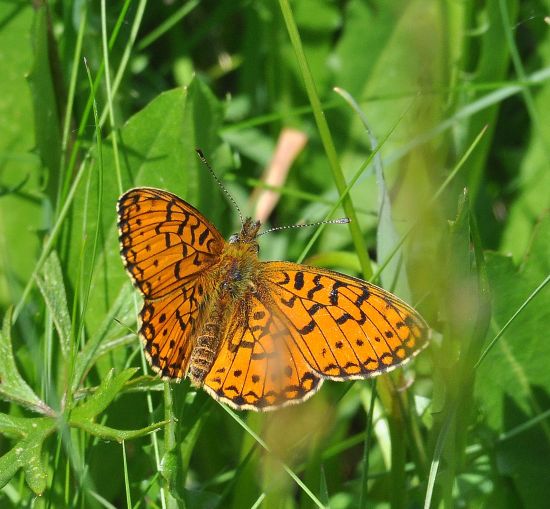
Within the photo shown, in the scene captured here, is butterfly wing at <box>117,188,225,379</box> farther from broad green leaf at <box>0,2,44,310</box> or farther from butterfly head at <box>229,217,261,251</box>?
broad green leaf at <box>0,2,44,310</box>

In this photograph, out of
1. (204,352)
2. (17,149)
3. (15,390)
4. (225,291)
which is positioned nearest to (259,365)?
(204,352)

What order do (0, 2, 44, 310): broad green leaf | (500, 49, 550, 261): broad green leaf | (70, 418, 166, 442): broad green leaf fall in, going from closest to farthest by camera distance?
1. (70, 418, 166, 442): broad green leaf
2. (0, 2, 44, 310): broad green leaf
3. (500, 49, 550, 261): broad green leaf

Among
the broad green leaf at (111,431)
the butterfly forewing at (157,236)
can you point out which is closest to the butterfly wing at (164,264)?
the butterfly forewing at (157,236)

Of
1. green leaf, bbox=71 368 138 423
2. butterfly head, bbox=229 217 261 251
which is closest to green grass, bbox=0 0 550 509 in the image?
green leaf, bbox=71 368 138 423

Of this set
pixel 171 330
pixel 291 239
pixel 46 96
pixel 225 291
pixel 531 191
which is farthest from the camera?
pixel 291 239

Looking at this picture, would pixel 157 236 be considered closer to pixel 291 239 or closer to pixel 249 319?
pixel 249 319

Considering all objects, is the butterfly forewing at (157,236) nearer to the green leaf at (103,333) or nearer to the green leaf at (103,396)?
the green leaf at (103,333)

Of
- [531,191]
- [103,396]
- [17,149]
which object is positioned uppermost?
[17,149]
